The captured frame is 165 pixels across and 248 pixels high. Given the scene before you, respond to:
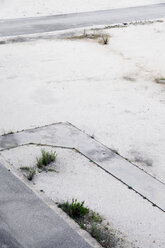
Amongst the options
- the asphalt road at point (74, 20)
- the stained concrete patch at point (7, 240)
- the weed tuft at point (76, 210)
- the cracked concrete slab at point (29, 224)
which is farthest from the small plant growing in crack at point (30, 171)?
the asphalt road at point (74, 20)

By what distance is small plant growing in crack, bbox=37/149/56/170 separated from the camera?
26.2 ft

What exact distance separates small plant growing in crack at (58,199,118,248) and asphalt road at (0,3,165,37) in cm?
1321

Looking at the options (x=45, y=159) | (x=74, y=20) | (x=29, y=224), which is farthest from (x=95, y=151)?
(x=74, y=20)

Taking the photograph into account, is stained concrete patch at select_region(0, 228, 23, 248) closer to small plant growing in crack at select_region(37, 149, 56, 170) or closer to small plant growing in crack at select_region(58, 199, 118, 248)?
small plant growing in crack at select_region(58, 199, 118, 248)

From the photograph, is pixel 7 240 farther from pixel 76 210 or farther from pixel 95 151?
pixel 95 151

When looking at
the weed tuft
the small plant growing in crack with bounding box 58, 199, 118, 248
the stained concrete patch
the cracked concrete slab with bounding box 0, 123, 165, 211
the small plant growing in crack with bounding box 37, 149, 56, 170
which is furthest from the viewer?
the small plant growing in crack with bounding box 37, 149, 56, 170

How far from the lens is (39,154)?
27.8ft

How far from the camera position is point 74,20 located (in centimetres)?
2167

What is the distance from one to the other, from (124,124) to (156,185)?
2.81 meters

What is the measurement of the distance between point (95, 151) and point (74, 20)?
14462 mm

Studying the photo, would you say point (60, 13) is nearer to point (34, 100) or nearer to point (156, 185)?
point (34, 100)

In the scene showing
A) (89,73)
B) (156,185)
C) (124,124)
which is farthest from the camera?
(89,73)

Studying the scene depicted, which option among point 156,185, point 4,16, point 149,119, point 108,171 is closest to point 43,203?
point 108,171

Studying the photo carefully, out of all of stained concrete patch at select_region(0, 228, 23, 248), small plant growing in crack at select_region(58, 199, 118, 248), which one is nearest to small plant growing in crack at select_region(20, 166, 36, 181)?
small plant growing in crack at select_region(58, 199, 118, 248)
